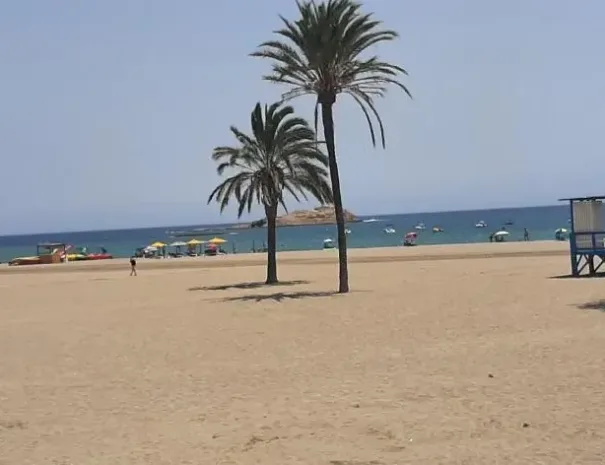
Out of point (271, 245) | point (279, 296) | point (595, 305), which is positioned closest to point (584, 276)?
point (595, 305)

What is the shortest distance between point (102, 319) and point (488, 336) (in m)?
10.6

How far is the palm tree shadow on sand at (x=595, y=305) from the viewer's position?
62.0 feet

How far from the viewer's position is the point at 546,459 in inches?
298

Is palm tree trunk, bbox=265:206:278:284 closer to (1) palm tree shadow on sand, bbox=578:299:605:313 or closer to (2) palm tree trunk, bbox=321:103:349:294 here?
(2) palm tree trunk, bbox=321:103:349:294

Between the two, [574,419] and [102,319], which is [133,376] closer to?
[574,419]

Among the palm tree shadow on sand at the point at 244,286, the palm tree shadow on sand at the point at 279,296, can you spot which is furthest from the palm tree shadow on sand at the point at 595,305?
the palm tree shadow on sand at the point at 244,286

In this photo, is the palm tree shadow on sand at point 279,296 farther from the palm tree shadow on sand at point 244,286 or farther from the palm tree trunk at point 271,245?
the palm tree trunk at point 271,245

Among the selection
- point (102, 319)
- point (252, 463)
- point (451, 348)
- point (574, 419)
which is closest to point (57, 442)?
point (252, 463)

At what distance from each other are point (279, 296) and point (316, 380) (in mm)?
14579

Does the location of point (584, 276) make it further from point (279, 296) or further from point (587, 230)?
point (279, 296)

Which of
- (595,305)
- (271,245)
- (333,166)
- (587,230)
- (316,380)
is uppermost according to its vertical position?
(333,166)

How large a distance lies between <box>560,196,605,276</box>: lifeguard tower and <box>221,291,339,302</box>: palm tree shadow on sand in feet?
25.7

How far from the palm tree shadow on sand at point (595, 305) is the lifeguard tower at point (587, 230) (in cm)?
870

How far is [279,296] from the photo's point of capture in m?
26.7
